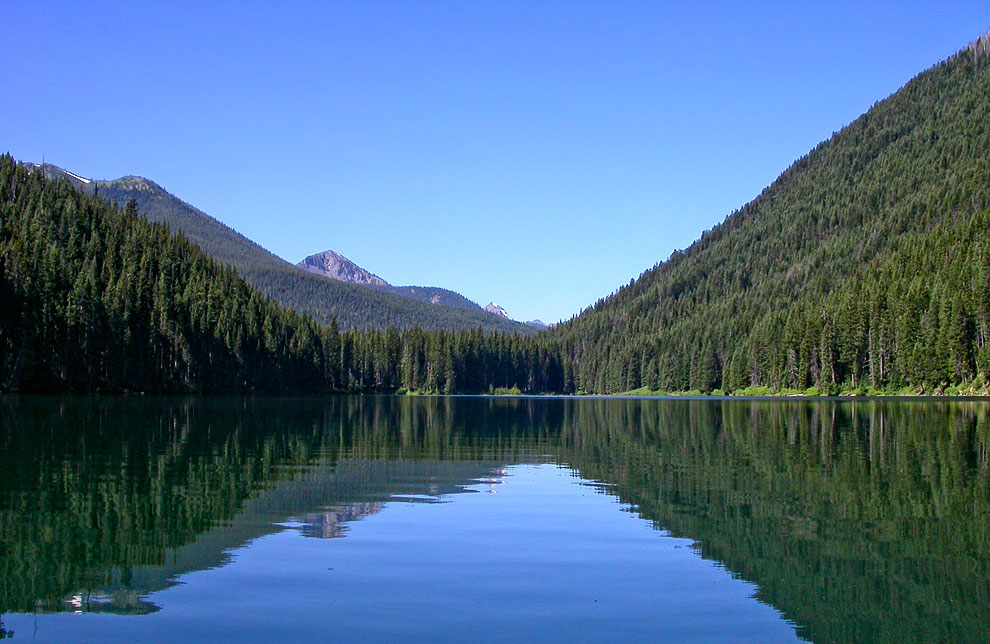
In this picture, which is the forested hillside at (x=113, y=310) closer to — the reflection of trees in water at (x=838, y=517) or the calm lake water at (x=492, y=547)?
the calm lake water at (x=492, y=547)

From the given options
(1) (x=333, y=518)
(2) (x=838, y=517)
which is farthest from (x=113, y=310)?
(2) (x=838, y=517)

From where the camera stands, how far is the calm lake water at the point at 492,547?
46.1 feet

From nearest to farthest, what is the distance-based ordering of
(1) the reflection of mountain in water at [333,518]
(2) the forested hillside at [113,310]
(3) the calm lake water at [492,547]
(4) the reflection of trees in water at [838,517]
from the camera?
(3) the calm lake water at [492,547] → (4) the reflection of trees in water at [838,517] → (1) the reflection of mountain in water at [333,518] → (2) the forested hillside at [113,310]

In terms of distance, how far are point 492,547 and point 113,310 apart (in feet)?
456

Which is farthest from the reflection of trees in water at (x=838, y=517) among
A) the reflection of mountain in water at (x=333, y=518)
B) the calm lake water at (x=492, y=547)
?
the reflection of mountain in water at (x=333, y=518)

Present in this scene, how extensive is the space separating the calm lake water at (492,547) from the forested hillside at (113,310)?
10395 centimetres

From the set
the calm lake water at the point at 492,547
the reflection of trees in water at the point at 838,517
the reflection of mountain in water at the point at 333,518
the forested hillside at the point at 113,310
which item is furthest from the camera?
the forested hillside at the point at 113,310

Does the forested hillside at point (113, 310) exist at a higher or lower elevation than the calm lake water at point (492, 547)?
higher

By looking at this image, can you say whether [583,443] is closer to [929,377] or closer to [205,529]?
[205,529]

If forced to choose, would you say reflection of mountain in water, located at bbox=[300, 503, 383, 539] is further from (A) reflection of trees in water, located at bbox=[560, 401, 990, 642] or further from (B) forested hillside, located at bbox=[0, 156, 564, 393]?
(B) forested hillside, located at bbox=[0, 156, 564, 393]

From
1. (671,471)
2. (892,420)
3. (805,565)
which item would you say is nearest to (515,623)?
(805,565)

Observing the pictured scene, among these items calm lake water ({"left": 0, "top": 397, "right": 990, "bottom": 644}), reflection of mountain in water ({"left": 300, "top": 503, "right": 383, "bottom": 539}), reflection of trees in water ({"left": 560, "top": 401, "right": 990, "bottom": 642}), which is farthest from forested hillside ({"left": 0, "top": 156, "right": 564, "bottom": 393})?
reflection of mountain in water ({"left": 300, "top": 503, "right": 383, "bottom": 539})

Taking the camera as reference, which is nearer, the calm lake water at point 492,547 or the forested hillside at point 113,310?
the calm lake water at point 492,547

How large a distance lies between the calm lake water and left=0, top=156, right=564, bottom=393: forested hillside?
103950 millimetres
